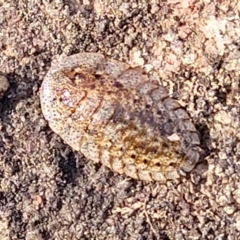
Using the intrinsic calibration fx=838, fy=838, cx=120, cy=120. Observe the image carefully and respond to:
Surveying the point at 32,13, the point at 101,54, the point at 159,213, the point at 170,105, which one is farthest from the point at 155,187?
the point at 32,13

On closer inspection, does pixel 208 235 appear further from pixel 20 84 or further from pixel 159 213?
pixel 20 84

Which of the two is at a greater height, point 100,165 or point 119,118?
point 119,118

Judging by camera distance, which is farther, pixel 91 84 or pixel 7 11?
pixel 7 11

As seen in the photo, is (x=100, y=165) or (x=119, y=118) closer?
(x=119, y=118)
